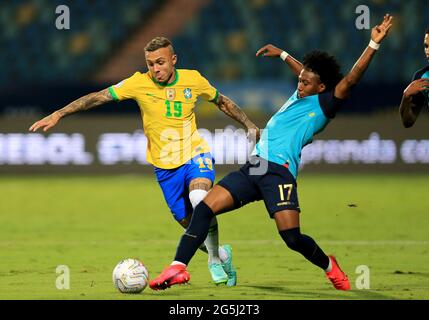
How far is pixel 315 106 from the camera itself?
782cm

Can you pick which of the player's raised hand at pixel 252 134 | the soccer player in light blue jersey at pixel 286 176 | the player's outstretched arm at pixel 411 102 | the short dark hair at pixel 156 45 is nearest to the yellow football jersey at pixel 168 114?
the short dark hair at pixel 156 45

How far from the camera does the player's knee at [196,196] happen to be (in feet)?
27.2

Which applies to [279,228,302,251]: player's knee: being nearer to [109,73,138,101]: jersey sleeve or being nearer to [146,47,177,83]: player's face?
[146,47,177,83]: player's face

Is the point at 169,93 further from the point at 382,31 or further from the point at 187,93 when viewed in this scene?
the point at 382,31

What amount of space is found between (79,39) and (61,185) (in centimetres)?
628

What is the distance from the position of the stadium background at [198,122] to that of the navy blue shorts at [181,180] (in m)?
0.89

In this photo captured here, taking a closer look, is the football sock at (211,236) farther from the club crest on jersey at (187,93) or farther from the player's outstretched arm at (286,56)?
the player's outstretched arm at (286,56)

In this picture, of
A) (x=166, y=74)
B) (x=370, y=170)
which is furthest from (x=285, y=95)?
(x=166, y=74)

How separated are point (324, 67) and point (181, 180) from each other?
165cm

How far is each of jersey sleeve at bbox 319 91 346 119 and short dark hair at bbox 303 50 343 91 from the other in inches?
6.1

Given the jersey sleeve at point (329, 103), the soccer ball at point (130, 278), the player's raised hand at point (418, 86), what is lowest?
the soccer ball at point (130, 278)

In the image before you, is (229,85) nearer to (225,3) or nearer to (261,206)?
Result: (225,3)

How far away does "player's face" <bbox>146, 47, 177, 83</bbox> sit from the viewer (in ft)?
27.2

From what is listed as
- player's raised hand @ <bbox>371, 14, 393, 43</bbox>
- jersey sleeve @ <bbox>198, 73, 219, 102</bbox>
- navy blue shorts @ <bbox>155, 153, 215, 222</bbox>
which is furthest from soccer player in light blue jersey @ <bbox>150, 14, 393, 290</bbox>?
jersey sleeve @ <bbox>198, 73, 219, 102</bbox>
